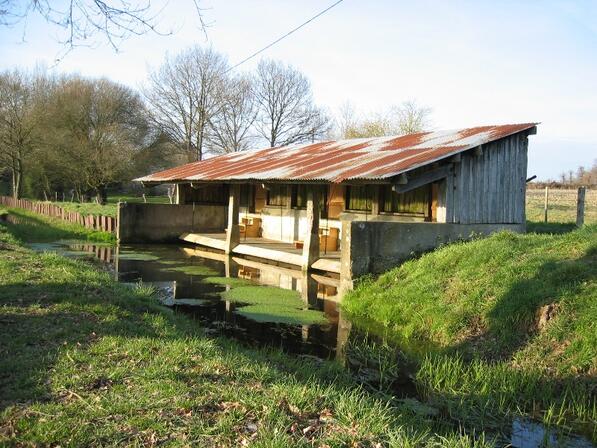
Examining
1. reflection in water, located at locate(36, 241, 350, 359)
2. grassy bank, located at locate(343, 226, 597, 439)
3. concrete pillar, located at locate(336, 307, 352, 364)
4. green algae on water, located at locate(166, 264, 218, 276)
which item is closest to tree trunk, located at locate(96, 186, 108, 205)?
reflection in water, located at locate(36, 241, 350, 359)

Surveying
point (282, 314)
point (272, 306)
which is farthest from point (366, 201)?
point (282, 314)

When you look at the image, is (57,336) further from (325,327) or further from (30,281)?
(325,327)

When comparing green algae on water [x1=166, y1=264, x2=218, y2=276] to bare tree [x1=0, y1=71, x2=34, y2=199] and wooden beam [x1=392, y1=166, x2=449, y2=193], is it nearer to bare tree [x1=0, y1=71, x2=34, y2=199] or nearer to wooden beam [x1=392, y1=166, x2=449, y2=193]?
wooden beam [x1=392, y1=166, x2=449, y2=193]

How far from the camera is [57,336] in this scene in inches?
264

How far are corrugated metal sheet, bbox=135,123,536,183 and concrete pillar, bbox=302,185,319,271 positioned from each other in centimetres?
72

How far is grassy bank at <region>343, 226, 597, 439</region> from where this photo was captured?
6.69 metres

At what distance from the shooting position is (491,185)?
1595cm

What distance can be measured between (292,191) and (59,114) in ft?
86.4

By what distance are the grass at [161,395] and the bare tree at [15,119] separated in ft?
121

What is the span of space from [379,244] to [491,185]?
5.11 metres

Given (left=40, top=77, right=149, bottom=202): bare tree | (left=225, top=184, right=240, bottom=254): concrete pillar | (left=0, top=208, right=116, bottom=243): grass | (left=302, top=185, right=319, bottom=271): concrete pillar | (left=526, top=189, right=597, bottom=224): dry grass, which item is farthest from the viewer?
(left=40, top=77, right=149, bottom=202): bare tree

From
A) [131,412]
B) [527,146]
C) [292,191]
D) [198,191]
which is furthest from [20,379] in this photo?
[198,191]

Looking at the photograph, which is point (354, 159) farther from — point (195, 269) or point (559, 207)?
point (559, 207)

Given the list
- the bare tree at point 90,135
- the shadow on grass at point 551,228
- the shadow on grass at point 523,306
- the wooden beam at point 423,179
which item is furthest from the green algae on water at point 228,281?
the bare tree at point 90,135
